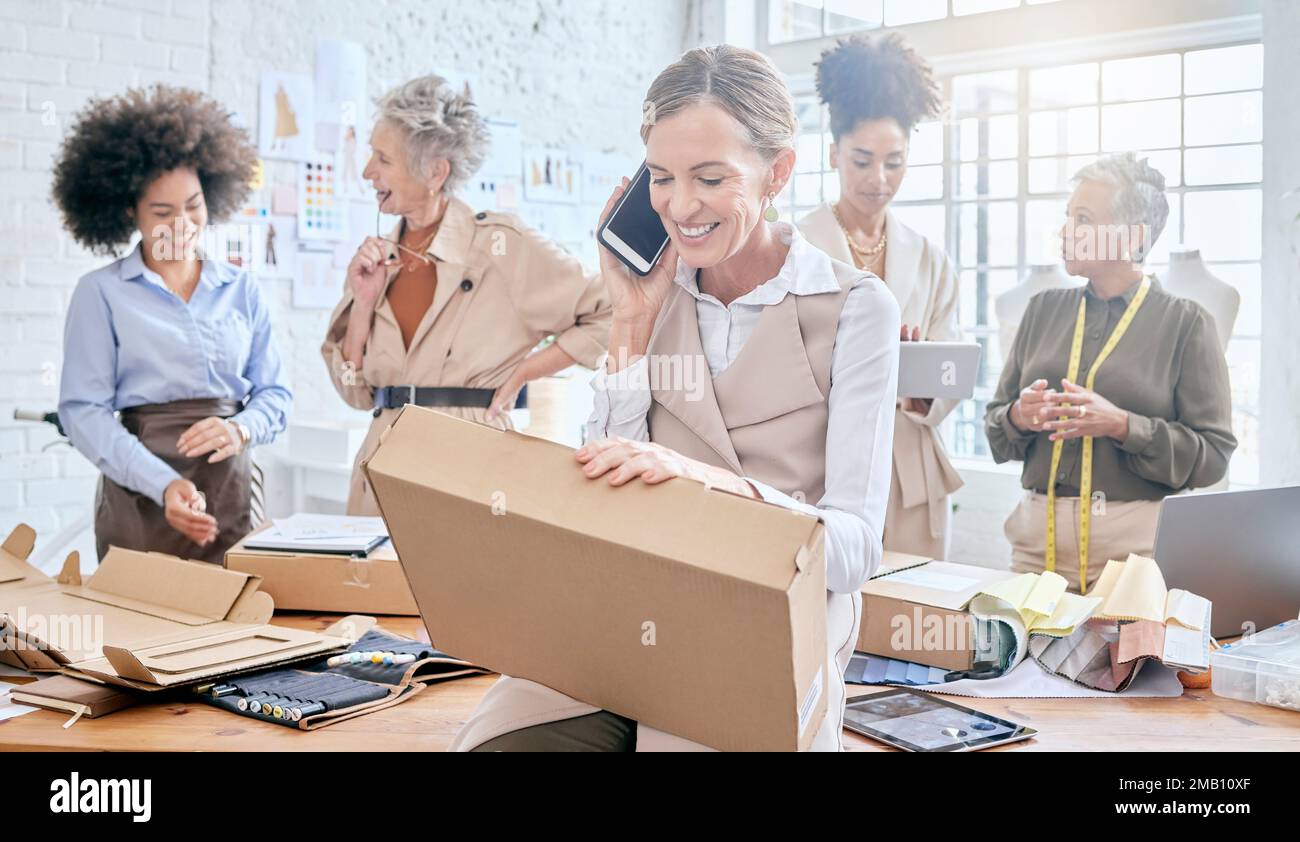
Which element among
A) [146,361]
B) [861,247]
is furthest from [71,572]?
[861,247]

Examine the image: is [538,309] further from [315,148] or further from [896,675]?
[315,148]

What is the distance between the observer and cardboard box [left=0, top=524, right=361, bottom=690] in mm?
1854

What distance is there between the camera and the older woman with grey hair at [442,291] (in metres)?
3.19

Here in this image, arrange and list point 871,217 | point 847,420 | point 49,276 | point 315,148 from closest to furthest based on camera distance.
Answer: point 847,420 < point 871,217 < point 49,276 < point 315,148

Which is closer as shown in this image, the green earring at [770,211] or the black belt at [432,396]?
the green earring at [770,211]

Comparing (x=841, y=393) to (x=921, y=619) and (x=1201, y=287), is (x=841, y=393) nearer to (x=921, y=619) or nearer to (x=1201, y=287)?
(x=921, y=619)

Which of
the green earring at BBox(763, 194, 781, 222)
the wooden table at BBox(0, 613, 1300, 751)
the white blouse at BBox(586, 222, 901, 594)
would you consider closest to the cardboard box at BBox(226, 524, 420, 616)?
the wooden table at BBox(0, 613, 1300, 751)

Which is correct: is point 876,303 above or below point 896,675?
above

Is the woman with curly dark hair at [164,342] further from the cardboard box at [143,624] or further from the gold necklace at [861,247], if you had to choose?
the gold necklace at [861,247]

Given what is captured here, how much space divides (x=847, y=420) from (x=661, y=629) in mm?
521

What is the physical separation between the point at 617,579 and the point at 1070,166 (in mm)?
4975

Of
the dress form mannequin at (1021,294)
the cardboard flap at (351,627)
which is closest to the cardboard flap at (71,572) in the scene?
the cardboard flap at (351,627)
